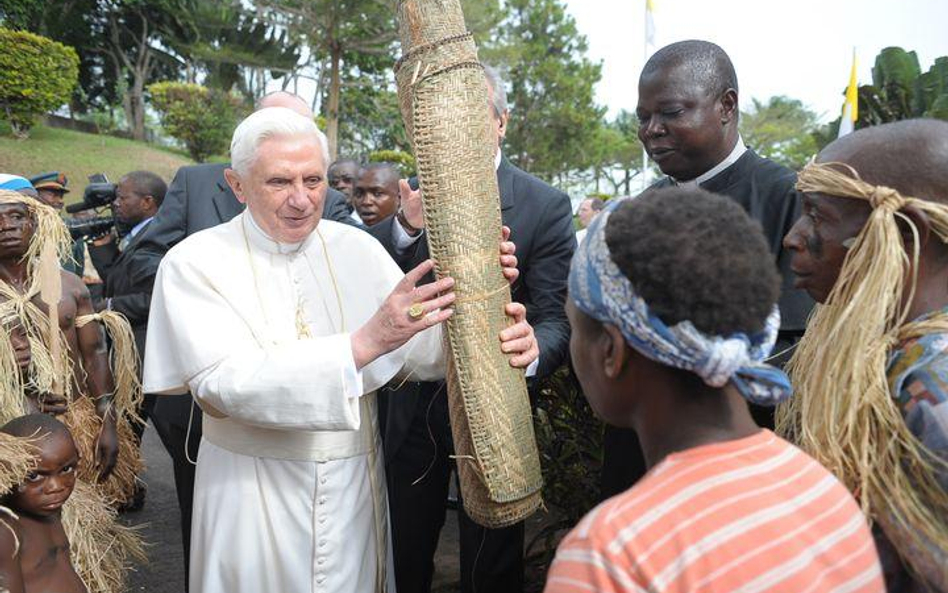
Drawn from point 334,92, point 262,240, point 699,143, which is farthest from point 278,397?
point 334,92

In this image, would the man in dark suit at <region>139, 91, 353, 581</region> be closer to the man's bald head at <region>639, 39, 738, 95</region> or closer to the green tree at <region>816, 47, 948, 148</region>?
the man's bald head at <region>639, 39, 738, 95</region>

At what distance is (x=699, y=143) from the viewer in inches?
116

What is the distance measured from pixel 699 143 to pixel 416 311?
57.9 inches

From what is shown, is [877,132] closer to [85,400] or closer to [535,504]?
[535,504]

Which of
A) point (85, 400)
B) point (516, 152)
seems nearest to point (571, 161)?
point (516, 152)

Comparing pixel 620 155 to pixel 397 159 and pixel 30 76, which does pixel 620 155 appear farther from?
pixel 30 76

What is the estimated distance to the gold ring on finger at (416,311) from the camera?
2.09 meters

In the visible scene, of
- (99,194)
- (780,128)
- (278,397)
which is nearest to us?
(278,397)

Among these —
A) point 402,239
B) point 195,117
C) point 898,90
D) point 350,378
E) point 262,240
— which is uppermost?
point 195,117

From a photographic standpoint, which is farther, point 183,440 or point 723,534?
point 183,440

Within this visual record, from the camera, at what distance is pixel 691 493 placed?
1178 mm

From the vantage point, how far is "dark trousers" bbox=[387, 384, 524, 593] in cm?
326

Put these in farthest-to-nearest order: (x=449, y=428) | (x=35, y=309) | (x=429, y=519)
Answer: (x=35, y=309)
(x=429, y=519)
(x=449, y=428)

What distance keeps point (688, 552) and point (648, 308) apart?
37cm
